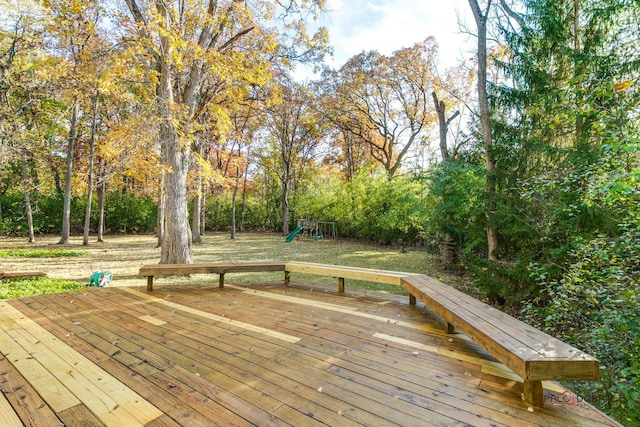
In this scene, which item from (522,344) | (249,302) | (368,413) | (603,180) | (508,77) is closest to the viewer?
A: (368,413)

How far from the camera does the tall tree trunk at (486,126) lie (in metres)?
4.34

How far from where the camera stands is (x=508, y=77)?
478 centimetres

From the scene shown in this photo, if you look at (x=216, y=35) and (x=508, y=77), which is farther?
(x=216, y=35)

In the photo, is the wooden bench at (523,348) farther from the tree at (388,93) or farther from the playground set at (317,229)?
the playground set at (317,229)

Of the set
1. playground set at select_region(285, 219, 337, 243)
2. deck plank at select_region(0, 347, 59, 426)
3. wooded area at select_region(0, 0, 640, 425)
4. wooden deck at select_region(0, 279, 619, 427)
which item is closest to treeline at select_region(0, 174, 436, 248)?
wooded area at select_region(0, 0, 640, 425)

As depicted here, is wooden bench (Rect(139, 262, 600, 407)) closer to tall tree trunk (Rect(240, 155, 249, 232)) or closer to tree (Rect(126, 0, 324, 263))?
tree (Rect(126, 0, 324, 263))

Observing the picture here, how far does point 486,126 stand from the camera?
15.4 ft

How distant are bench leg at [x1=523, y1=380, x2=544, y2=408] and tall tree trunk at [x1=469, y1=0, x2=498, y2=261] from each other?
2991 millimetres

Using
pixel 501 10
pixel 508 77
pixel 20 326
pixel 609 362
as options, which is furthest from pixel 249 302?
pixel 501 10

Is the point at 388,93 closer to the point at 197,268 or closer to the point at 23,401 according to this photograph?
the point at 197,268

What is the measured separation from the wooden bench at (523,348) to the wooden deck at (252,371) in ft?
0.71

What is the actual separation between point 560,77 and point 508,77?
0.69 meters

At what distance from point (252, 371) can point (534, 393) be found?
172cm

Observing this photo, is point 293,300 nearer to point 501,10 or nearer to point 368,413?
point 368,413
